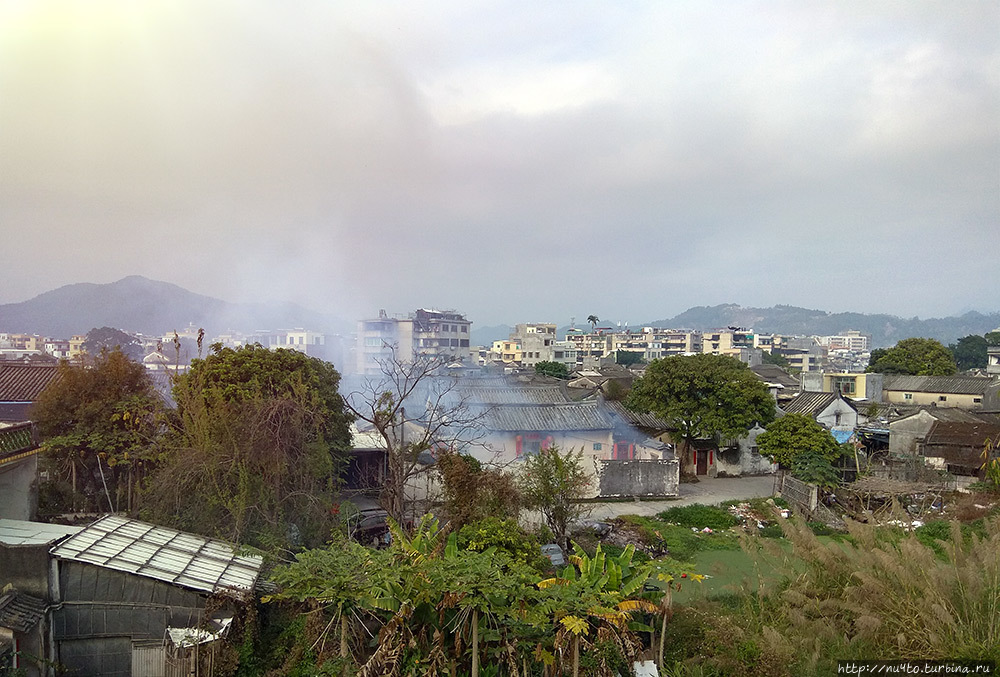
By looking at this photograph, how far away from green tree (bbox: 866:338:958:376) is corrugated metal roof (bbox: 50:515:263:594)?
39.6 m

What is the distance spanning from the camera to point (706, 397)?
63.4 feet

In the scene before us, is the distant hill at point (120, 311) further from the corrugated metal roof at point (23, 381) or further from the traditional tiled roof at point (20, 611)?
the traditional tiled roof at point (20, 611)

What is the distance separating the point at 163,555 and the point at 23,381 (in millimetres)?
15501

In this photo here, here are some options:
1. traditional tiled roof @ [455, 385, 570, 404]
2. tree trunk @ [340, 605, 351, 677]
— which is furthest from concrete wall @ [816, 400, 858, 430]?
tree trunk @ [340, 605, 351, 677]

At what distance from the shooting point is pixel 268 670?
5801 mm

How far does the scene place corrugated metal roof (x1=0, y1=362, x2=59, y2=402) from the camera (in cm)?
1734

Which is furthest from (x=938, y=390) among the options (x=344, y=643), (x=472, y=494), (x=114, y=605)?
(x=114, y=605)

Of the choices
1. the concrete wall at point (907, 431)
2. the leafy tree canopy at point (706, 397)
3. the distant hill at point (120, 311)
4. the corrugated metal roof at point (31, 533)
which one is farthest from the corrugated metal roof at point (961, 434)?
the distant hill at point (120, 311)

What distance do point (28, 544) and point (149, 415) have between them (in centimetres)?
539

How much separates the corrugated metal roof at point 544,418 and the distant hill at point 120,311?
52.5 m

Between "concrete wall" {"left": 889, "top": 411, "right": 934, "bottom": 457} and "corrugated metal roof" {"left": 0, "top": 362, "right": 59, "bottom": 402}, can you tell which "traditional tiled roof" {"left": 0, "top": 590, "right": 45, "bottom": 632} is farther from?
"concrete wall" {"left": 889, "top": 411, "right": 934, "bottom": 457}

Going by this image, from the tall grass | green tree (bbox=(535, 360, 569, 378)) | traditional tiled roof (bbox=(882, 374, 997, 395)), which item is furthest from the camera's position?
green tree (bbox=(535, 360, 569, 378))

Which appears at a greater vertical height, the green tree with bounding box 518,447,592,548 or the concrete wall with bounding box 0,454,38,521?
the concrete wall with bounding box 0,454,38,521

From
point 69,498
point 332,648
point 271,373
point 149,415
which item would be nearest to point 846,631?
point 332,648
